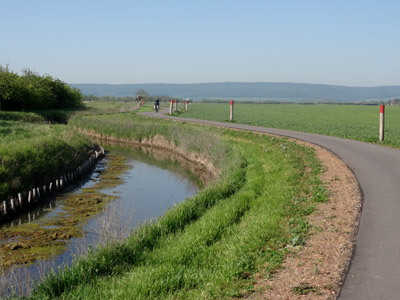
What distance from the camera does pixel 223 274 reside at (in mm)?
7824

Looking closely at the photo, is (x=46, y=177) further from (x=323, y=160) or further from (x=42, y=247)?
(x=323, y=160)

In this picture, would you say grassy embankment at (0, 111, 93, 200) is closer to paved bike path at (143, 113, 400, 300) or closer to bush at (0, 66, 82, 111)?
paved bike path at (143, 113, 400, 300)

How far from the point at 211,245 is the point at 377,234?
344cm

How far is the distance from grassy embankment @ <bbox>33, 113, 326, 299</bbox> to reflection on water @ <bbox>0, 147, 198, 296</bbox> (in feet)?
3.05

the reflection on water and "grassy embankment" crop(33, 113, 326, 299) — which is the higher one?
"grassy embankment" crop(33, 113, 326, 299)

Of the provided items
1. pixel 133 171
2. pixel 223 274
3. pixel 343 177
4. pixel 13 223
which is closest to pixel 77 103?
pixel 133 171

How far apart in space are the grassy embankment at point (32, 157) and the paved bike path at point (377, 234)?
40.4 ft

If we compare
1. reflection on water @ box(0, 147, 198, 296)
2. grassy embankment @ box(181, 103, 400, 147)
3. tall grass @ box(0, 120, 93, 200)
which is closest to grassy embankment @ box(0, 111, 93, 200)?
tall grass @ box(0, 120, 93, 200)

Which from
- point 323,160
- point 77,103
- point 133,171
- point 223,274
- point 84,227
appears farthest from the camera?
point 77,103

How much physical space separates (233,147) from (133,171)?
6.11 m

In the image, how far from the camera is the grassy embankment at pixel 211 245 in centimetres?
762

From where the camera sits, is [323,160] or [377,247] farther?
[323,160]

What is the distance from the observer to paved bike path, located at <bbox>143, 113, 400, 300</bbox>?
646 cm

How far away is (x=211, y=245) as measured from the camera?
33.2 feet
